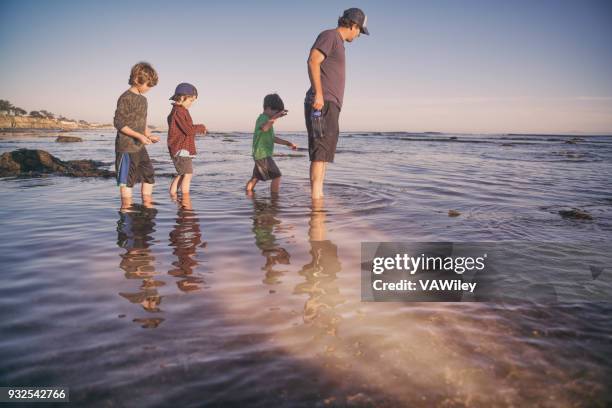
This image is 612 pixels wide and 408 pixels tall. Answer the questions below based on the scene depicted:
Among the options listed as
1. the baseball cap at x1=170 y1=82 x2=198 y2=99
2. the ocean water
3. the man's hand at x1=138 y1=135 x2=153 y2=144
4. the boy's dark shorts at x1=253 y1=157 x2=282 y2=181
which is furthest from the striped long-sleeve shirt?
the ocean water

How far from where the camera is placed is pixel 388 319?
7.04ft

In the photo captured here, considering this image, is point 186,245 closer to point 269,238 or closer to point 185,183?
point 269,238

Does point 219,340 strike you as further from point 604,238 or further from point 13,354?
point 604,238

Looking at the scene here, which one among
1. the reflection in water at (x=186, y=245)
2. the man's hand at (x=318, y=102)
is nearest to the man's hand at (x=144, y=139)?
the reflection in water at (x=186, y=245)

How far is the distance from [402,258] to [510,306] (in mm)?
1035

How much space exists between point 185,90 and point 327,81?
2547mm

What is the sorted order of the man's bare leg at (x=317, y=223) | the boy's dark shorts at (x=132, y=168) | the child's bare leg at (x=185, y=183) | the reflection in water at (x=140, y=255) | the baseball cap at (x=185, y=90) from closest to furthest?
the reflection in water at (x=140, y=255) → the man's bare leg at (x=317, y=223) → the boy's dark shorts at (x=132, y=168) → the baseball cap at (x=185, y=90) → the child's bare leg at (x=185, y=183)

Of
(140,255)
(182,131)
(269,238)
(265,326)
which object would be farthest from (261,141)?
(265,326)

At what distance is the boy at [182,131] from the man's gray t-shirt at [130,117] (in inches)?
33.3

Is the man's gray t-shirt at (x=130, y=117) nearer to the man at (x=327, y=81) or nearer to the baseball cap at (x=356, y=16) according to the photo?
the man at (x=327, y=81)

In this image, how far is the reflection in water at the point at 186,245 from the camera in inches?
105

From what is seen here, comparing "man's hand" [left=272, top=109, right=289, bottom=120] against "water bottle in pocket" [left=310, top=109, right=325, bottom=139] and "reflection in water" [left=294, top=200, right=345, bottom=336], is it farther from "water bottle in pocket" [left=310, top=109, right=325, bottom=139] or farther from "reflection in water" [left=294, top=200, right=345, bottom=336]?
"reflection in water" [left=294, top=200, right=345, bottom=336]

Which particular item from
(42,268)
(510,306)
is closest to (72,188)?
(42,268)

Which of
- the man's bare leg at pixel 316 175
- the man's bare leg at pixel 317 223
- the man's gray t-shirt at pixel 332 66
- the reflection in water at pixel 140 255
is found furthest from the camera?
the man's bare leg at pixel 316 175
